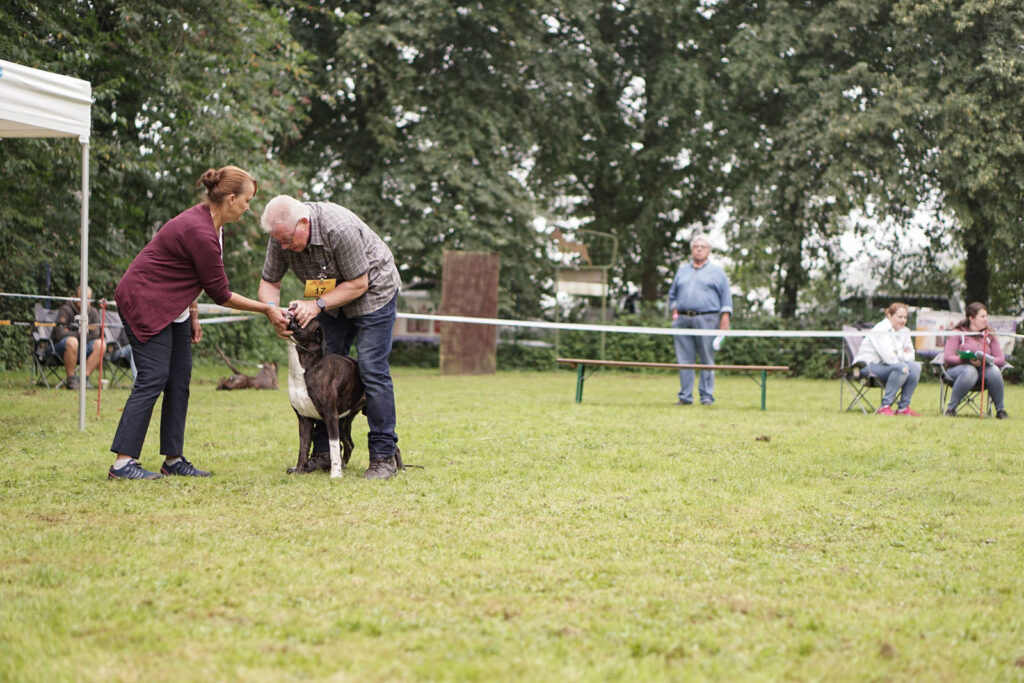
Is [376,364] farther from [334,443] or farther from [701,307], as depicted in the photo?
[701,307]

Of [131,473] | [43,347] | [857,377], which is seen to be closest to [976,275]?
[857,377]

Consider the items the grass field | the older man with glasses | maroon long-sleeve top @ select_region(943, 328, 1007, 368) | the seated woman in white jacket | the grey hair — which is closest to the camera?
the grass field

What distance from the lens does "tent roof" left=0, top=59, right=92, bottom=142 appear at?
6.64 m

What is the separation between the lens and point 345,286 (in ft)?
17.6

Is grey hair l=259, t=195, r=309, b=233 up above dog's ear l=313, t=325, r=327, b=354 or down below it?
above

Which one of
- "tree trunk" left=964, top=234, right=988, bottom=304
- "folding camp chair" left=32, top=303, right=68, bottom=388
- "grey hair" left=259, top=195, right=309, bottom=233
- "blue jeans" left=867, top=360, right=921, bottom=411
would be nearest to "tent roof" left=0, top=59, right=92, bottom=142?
"grey hair" left=259, top=195, right=309, bottom=233

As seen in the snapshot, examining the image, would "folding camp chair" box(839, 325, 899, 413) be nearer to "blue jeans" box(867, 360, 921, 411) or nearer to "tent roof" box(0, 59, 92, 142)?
"blue jeans" box(867, 360, 921, 411)

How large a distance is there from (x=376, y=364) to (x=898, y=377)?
6708mm

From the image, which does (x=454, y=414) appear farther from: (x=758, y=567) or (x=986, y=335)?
(x=758, y=567)

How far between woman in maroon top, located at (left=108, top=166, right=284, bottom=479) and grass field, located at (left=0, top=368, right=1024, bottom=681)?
385mm

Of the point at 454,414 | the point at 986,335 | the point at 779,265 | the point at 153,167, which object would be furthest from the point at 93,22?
the point at 779,265

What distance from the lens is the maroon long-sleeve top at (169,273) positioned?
210 inches

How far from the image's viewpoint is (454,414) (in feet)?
30.9

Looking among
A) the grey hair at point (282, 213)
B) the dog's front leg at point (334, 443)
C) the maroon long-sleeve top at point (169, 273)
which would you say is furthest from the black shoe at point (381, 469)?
the grey hair at point (282, 213)
